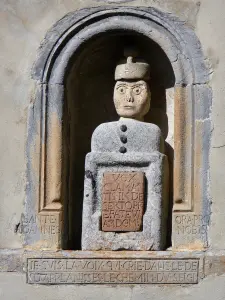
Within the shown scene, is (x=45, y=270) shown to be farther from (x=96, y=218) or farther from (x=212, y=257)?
(x=212, y=257)

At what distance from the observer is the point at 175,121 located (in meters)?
10.5

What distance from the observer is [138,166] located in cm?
1055

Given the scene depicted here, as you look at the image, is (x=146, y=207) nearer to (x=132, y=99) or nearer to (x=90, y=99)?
(x=132, y=99)

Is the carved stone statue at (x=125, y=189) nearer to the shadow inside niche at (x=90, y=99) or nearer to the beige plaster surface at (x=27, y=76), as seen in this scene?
the shadow inside niche at (x=90, y=99)

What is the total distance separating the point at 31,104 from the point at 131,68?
74cm

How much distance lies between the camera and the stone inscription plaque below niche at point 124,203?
1048cm

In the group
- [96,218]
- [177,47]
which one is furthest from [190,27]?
[96,218]

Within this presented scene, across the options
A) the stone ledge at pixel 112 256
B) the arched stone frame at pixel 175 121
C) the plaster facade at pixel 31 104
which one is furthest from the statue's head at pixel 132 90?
the stone ledge at pixel 112 256

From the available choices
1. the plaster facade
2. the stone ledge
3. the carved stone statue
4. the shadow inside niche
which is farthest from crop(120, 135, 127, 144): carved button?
the stone ledge

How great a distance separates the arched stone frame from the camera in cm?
1041

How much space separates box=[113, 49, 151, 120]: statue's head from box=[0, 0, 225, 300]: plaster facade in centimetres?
44

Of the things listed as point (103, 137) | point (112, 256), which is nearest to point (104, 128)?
point (103, 137)

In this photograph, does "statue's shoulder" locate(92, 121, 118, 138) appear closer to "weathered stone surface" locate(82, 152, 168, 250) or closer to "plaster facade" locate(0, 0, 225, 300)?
"weathered stone surface" locate(82, 152, 168, 250)

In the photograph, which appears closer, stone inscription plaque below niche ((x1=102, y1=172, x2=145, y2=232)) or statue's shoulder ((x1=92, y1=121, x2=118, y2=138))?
stone inscription plaque below niche ((x1=102, y1=172, x2=145, y2=232))
